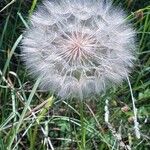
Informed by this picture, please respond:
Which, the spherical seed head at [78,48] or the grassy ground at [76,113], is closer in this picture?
the spherical seed head at [78,48]

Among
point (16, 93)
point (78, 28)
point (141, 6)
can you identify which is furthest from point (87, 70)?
point (141, 6)

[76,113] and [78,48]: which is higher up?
[78,48]

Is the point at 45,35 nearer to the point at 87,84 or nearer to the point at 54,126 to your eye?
the point at 87,84

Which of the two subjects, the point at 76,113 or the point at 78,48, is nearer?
the point at 78,48

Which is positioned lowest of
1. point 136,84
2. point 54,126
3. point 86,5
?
point 54,126

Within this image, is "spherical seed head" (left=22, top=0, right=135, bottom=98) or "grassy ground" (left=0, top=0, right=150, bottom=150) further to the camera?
"grassy ground" (left=0, top=0, right=150, bottom=150)

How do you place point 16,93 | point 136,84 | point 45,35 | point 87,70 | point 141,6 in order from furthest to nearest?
1. point 141,6
2. point 136,84
3. point 16,93
4. point 45,35
5. point 87,70

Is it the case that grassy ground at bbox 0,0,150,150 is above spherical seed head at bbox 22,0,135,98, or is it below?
below

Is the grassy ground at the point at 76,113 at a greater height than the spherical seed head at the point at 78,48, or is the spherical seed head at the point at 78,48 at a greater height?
the spherical seed head at the point at 78,48
